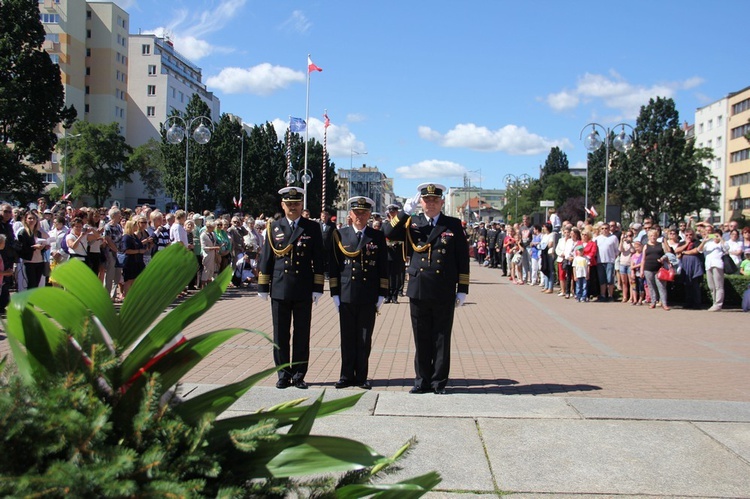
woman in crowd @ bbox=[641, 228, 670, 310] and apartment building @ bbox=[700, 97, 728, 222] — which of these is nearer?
woman in crowd @ bbox=[641, 228, 670, 310]

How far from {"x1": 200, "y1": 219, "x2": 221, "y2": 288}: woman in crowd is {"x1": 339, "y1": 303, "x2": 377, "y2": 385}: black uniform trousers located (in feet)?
31.4

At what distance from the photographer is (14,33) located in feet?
148

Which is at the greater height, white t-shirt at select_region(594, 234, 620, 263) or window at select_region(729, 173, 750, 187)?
window at select_region(729, 173, 750, 187)

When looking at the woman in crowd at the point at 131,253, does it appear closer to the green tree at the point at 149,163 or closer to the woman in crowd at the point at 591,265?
the woman in crowd at the point at 591,265

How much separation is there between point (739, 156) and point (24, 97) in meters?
77.3

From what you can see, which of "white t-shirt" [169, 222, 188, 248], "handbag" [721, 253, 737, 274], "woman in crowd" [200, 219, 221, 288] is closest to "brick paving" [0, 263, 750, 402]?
"handbag" [721, 253, 737, 274]

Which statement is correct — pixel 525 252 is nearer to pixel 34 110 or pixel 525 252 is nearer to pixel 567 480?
pixel 567 480

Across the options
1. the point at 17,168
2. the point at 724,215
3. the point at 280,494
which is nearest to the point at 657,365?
the point at 280,494

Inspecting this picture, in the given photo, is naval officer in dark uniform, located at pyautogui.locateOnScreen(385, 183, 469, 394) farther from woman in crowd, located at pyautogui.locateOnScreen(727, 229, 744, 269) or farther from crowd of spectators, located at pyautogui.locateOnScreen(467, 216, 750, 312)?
woman in crowd, located at pyautogui.locateOnScreen(727, 229, 744, 269)

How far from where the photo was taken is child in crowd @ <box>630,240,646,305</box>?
16.8m

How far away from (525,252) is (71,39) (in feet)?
229

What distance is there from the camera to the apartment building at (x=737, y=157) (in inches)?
3253

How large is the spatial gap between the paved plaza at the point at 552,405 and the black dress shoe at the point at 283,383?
16cm

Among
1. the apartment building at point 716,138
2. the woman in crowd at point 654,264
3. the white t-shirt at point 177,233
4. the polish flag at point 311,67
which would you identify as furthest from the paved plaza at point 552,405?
the apartment building at point 716,138
